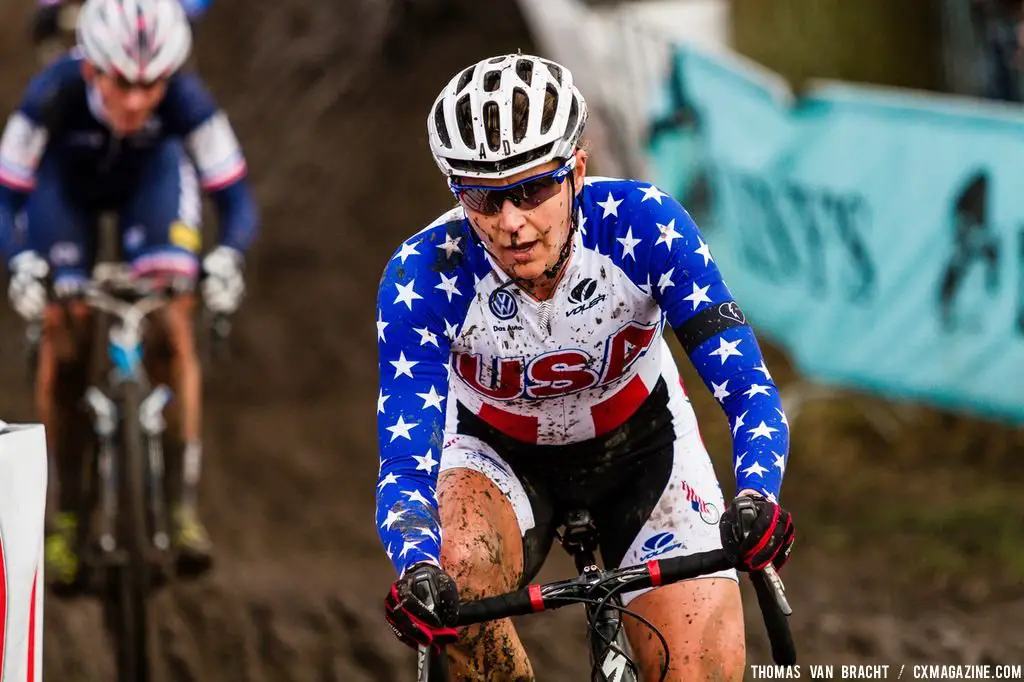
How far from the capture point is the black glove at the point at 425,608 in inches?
143

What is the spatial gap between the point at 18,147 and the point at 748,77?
18.2 feet

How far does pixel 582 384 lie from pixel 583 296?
1.04 ft

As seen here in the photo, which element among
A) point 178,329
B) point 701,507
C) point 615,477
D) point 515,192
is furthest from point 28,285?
A: point 701,507

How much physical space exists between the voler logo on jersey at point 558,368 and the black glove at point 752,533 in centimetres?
89

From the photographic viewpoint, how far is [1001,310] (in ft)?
30.2

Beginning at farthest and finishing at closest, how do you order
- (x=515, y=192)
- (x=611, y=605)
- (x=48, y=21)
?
(x=48, y=21), (x=515, y=192), (x=611, y=605)

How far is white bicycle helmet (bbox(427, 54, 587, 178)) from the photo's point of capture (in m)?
4.02

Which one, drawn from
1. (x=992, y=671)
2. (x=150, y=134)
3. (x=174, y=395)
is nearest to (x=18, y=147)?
(x=150, y=134)

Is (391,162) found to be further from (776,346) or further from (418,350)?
(418,350)

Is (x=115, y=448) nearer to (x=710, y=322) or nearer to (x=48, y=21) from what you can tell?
(x=48, y=21)

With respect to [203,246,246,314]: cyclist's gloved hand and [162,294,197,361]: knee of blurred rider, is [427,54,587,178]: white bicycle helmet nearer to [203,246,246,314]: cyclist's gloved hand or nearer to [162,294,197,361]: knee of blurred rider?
[203,246,246,314]: cyclist's gloved hand

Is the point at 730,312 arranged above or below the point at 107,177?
below

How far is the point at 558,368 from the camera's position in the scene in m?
4.48

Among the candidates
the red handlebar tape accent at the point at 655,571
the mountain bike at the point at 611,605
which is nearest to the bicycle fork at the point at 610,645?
the mountain bike at the point at 611,605
